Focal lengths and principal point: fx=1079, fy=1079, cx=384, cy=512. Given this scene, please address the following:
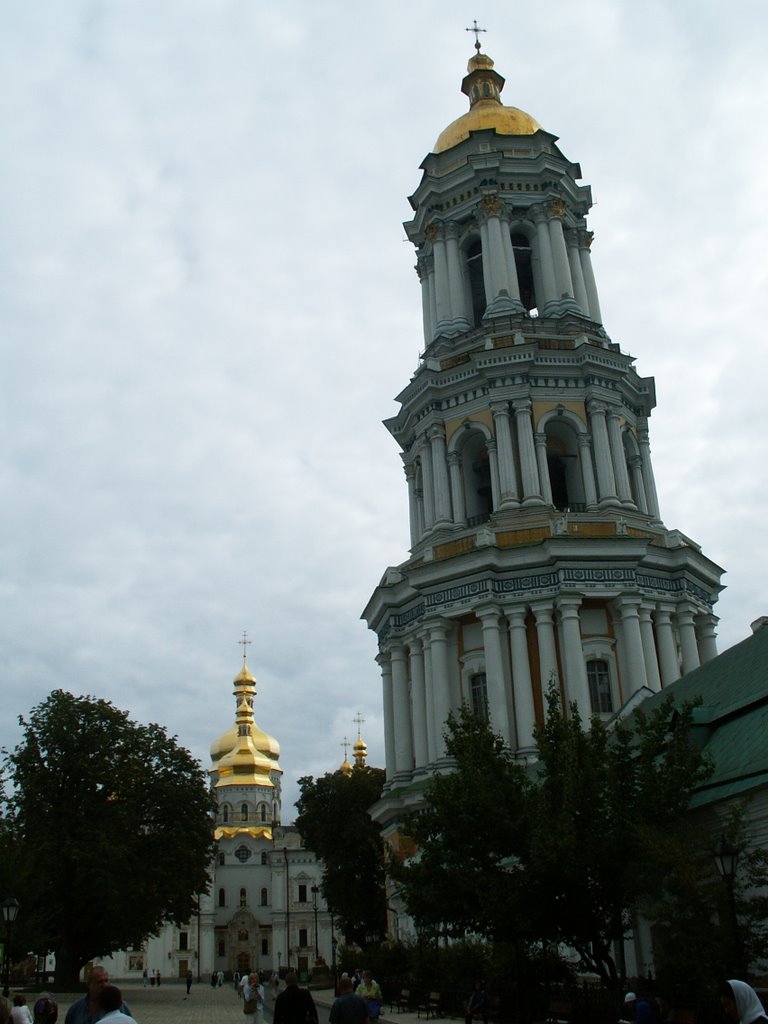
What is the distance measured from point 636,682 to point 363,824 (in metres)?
19.0

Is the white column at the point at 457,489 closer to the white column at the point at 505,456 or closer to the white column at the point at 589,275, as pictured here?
the white column at the point at 505,456

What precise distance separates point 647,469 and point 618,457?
2677 mm

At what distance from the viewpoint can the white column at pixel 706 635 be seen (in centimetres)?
3475

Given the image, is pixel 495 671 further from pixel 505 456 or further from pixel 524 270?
pixel 524 270

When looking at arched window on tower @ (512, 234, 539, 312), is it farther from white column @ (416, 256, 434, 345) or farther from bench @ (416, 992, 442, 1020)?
bench @ (416, 992, 442, 1020)

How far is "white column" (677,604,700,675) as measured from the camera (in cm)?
3350

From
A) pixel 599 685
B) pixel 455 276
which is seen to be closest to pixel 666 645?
pixel 599 685

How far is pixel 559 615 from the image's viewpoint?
3238 centimetres

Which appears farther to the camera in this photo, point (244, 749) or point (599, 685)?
point (244, 749)

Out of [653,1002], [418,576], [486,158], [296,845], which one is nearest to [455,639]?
[418,576]

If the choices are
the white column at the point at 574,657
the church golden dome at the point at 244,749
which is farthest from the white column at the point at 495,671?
the church golden dome at the point at 244,749

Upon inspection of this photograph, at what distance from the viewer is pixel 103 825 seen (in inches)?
1570

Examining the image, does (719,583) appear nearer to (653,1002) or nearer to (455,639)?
(455,639)

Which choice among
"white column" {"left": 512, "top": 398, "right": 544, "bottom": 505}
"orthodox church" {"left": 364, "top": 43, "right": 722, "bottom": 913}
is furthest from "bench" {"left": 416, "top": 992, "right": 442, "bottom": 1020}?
"white column" {"left": 512, "top": 398, "right": 544, "bottom": 505}
